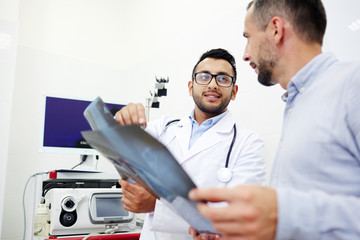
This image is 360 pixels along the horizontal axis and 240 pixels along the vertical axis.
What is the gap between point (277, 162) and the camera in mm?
824

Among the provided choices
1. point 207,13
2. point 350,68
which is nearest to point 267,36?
point 350,68

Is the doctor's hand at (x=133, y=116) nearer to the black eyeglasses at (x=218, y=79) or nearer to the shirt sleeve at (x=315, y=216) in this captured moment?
the shirt sleeve at (x=315, y=216)

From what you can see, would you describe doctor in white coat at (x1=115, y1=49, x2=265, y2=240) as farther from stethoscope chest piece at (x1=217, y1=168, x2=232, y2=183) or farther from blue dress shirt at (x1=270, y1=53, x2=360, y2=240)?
blue dress shirt at (x1=270, y1=53, x2=360, y2=240)

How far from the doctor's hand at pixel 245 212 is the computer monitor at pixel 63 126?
1787 mm

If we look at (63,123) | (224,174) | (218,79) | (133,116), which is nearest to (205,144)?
(224,174)

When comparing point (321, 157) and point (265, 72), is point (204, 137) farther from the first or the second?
point (321, 157)

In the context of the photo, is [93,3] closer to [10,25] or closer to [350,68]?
[10,25]

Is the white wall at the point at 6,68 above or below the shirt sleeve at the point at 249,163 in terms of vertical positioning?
above

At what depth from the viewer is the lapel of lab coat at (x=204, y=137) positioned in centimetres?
145

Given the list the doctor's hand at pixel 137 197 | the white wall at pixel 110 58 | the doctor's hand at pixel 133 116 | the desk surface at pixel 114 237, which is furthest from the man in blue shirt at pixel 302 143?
the desk surface at pixel 114 237

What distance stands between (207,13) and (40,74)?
5.32 ft

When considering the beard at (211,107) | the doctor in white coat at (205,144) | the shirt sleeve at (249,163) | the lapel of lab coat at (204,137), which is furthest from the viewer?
the beard at (211,107)

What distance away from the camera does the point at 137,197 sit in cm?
118

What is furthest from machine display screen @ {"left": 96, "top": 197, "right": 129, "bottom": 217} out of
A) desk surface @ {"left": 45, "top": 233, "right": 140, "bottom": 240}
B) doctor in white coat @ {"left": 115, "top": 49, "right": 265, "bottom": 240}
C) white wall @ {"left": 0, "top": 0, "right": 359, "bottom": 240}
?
white wall @ {"left": 0, "top": 0, "right": 359, "bottom": 240}
